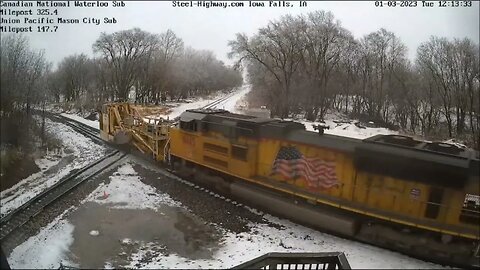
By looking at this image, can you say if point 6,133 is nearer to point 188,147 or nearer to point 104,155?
point 188,147

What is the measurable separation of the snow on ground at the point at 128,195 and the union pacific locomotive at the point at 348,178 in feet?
3.40

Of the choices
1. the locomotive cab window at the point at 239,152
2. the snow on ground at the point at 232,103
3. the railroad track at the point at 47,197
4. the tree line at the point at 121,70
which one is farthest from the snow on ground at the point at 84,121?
the locomotive cab window at the point at 239,152

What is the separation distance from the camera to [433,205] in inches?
175

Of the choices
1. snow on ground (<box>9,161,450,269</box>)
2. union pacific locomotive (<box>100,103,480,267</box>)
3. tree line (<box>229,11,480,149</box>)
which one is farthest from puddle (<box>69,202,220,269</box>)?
tree line (<box>229,11,480,149</box>)

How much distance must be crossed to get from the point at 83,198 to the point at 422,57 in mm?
5814

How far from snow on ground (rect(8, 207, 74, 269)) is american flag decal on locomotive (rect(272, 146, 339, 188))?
11.0 feet

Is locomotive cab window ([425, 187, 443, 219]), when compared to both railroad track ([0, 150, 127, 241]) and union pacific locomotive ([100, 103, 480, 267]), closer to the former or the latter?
union pacific locomotive ([100, 103, 480, 267])

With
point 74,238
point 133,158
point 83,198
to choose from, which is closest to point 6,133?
point 74,238

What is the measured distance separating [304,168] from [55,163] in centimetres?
478

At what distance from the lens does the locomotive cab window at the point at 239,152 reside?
20.7 feet

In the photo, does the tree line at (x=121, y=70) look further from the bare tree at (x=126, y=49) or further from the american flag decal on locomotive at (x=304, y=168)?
the american flag decal on locomotive at (x=304, y=168)

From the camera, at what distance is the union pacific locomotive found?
4238 mm

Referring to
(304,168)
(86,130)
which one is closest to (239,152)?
(304,168)

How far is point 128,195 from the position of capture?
Result: 6.51 m
